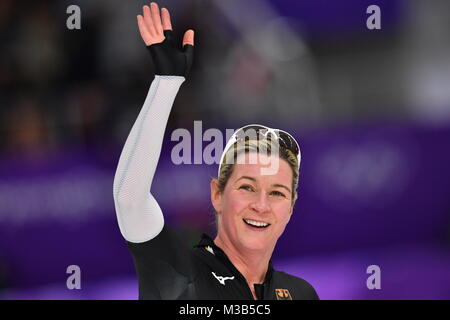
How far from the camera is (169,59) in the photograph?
11.2 ft

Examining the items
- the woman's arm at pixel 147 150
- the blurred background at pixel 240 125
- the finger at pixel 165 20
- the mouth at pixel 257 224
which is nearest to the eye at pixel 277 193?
the mouth at pixel 257 224

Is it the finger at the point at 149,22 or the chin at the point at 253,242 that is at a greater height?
the finger at the point at 149,22

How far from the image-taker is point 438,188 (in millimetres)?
7586

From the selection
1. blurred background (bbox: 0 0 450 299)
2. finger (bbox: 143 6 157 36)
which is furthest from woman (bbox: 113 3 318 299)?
blurred background (bbox: 0 0 450 299)

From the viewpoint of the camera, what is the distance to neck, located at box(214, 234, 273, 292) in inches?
147

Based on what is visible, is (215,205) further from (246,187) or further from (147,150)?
(147,150)

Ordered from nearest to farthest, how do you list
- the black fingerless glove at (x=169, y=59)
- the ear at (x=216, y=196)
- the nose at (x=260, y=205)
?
1. the black fingerless glove at (x=169, y=59)
2. the nose at (x=260, y=205)
3. the ear at (x=216, y=196)

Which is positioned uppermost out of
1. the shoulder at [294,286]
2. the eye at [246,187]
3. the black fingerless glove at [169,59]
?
the black fingerless glove at [169,59]

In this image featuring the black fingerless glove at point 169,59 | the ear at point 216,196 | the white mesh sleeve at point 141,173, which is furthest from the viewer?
the ear at point 216,196

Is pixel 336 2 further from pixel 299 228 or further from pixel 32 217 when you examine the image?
pixel 32 217

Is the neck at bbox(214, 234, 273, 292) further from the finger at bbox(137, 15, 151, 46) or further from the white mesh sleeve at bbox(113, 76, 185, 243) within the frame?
the finger at bbox(137, 15, 151, 46)

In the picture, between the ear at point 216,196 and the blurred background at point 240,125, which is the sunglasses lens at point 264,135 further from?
the blurred background at point 240,125

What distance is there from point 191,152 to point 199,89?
3.12 ft

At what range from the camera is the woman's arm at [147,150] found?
323 cm
